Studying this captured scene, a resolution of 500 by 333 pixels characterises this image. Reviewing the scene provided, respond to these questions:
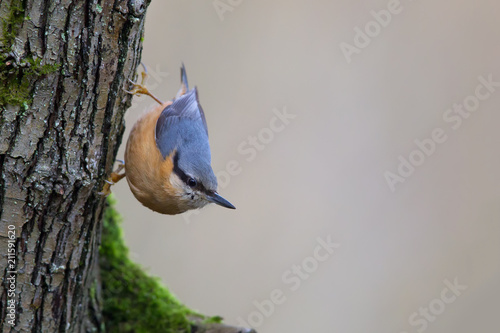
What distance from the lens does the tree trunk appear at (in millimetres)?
2070

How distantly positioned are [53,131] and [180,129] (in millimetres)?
1106

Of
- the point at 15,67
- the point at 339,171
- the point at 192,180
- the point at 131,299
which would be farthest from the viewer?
the point at 339,171

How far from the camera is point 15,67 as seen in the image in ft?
6.77

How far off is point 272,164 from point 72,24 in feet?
10.7

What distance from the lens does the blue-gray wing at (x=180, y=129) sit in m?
3.09

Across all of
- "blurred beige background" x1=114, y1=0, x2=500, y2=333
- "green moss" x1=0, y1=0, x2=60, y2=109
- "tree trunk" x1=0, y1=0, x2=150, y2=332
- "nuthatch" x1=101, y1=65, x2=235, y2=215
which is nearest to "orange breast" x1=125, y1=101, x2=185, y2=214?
"nuthatch" x1=101, y1=65, x2=235, y2=215

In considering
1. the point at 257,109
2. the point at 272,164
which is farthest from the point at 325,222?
the point at 257,109

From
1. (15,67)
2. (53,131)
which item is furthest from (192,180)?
(15,67)

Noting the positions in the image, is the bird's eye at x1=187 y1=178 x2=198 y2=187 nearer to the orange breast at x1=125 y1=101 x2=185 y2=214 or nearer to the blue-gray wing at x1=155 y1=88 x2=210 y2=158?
the orange breast at x1=125 y1=101 x2=185 y2=214

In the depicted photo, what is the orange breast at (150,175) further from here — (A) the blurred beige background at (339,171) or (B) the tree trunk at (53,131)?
(A) the blurred beige background at (339,171)

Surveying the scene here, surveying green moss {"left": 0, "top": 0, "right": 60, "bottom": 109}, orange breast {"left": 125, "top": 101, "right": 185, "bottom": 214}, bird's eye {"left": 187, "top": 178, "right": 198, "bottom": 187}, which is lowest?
bird's eye {"left": 187, "top": 178, "right": 198, "bottom": 187}

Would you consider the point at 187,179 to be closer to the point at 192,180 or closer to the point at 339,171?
the point at 192,180

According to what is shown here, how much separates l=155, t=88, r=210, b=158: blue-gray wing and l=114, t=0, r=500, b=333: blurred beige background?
1.42 m

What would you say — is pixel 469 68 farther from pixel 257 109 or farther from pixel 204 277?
pixel 204 277
